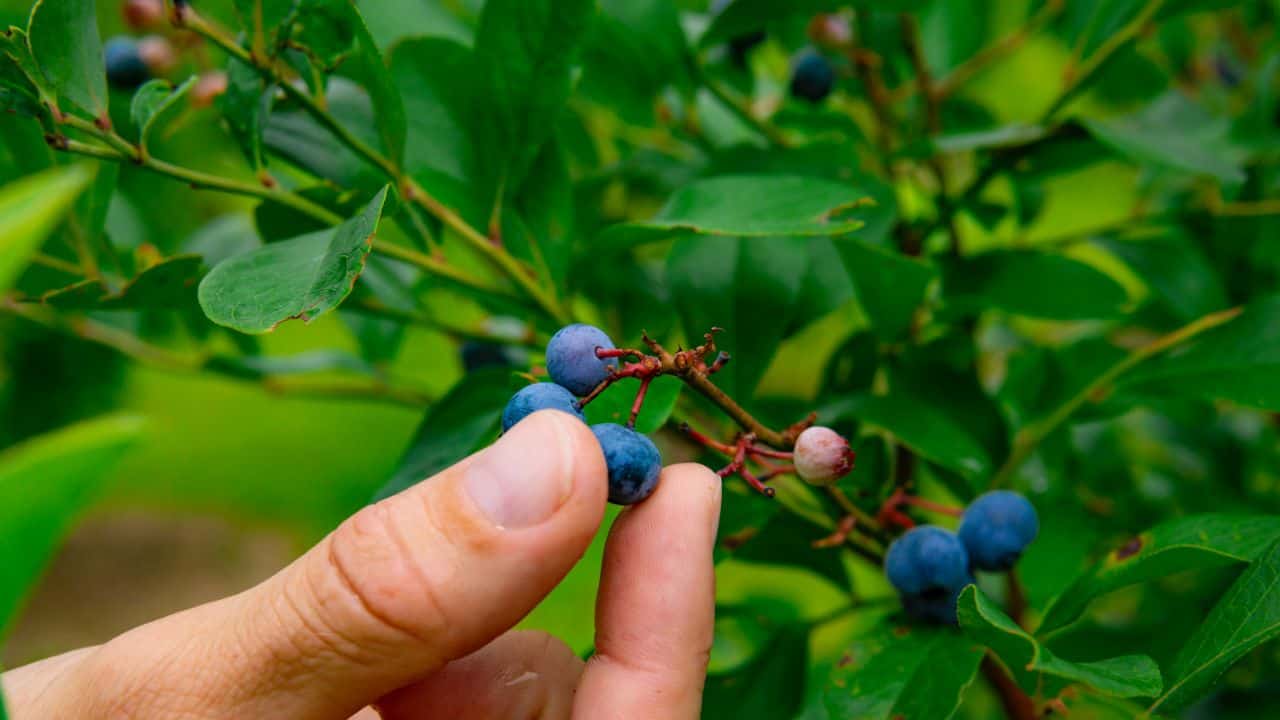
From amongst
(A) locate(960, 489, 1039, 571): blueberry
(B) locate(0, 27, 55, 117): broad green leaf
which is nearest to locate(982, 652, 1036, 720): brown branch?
(A) locate(960, 489, 1039, 571): blueberry

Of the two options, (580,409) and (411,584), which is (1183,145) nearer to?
(580,409)

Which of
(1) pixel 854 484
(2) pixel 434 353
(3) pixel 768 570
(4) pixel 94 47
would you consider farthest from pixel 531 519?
(2) pixel 434 353

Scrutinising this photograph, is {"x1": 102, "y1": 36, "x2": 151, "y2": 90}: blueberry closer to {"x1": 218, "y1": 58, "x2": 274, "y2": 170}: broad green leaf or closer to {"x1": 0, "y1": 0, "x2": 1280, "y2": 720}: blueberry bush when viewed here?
{"x1": 0, "y1": 0, "x2": 1280, "y2": 720}: blueberry bush

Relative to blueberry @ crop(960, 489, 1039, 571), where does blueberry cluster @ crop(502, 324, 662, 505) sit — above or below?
above

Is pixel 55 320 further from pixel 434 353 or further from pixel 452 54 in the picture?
pixel 434 353

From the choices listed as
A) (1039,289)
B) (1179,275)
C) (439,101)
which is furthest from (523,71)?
(1179,275)

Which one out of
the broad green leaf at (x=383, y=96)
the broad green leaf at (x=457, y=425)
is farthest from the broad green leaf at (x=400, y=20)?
the broad green leaf at (x=457, y=425)

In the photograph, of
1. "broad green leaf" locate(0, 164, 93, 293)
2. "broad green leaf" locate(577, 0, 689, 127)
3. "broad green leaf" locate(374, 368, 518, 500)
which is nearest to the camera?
"broad green leaf" locate(0, 164, 93, 293)
